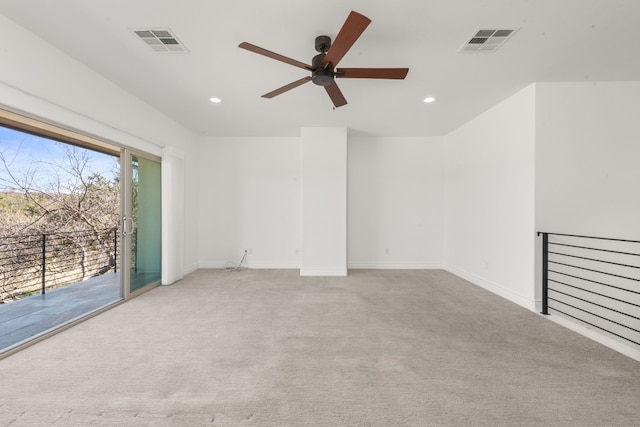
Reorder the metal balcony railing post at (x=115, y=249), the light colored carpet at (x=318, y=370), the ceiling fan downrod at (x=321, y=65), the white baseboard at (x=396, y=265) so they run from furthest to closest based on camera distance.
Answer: the white baseboard at (x=396, y=265) < the metal balcony railing post at (x=115, y=249) < the ceiling fan downrod at (x=321, y=65) < the light colored carpet at (x=318, y=370)

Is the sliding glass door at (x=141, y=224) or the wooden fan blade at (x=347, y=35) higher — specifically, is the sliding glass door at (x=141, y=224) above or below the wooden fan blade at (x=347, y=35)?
below

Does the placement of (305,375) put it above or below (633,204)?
below

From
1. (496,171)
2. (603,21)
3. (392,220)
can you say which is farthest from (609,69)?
(392,220)

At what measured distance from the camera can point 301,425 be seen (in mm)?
1314

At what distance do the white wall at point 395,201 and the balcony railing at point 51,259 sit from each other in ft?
16.2

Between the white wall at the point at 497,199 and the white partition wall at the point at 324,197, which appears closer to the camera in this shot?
the white wall at the point at 497,199

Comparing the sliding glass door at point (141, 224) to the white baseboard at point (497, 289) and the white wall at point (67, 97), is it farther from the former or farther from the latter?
the white baseboard at point (497, 289)

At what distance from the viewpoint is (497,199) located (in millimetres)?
3465

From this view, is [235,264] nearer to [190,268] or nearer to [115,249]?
[190,268]

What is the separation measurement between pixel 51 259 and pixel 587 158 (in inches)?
303

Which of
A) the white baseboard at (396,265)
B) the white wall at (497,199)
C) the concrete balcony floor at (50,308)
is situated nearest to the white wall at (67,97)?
the concrete balcony floor at (50,308)

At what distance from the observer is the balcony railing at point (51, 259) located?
→ 3201mm

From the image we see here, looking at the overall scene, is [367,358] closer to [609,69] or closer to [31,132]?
[609,69]

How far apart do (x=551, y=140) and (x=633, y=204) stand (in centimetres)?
120
